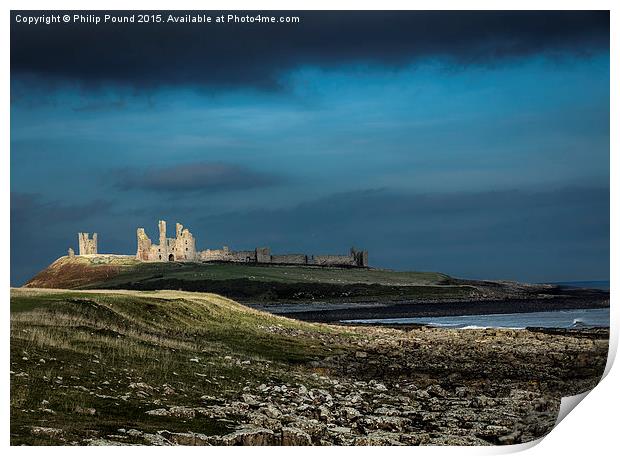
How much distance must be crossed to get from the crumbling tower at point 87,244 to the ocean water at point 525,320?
15.3m

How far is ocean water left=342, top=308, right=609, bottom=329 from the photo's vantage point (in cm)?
3570

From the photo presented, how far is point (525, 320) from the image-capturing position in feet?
131

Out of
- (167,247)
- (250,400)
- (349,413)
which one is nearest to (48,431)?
(250,400)

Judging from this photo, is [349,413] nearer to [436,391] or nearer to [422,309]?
[436,391]

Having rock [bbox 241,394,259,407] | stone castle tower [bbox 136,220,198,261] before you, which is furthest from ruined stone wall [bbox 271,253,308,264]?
rock [bbox 241,394,259,407]

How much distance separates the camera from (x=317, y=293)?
65500 millimetres

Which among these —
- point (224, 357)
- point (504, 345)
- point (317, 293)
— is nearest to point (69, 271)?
point (224, 357)

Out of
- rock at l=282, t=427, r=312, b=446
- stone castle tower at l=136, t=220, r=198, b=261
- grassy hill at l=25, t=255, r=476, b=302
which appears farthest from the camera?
stone castle tower at l=136, t=220, r=198, b=261

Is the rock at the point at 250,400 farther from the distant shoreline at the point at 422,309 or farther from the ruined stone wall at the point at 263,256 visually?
the ruined stone wall at the point at 263,256

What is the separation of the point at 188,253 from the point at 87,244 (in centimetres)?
1577

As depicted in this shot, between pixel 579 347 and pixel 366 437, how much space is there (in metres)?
12.3

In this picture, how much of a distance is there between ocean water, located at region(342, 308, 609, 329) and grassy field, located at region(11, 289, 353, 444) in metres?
14.3

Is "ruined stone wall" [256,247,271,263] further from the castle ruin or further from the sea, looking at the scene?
the sea
